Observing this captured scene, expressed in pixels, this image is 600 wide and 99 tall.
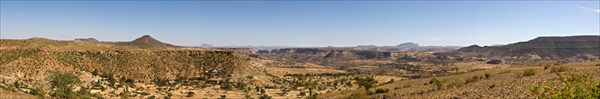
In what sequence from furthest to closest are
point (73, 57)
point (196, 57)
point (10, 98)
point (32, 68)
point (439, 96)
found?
point (196, 57), point (73, 57), point (32, 68), point (10, 98), point (439, 96)

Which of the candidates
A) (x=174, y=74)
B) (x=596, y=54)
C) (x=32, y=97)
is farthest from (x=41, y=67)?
(x=596, y=54)

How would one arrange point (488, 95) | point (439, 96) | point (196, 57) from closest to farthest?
1. point (488, 95)
2. point (439, 96)
3. point (196, 57)

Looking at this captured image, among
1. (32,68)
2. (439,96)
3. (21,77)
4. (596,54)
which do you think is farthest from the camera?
(596,54)

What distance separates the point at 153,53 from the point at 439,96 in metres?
77.8

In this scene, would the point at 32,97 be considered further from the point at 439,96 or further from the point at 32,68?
the point at 439,96

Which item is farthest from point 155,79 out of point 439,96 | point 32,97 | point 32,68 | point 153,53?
point 439,96

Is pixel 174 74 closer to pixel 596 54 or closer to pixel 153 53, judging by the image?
pixel 153 53

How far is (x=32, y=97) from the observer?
3794 centimetres

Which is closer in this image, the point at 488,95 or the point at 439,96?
the point at 488,95

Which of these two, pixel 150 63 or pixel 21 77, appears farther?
pixel 150 63

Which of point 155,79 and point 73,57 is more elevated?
point 73,57

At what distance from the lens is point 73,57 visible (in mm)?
74062

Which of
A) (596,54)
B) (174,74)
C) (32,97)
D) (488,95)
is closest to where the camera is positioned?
(488,95)

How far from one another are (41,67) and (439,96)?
214ft
